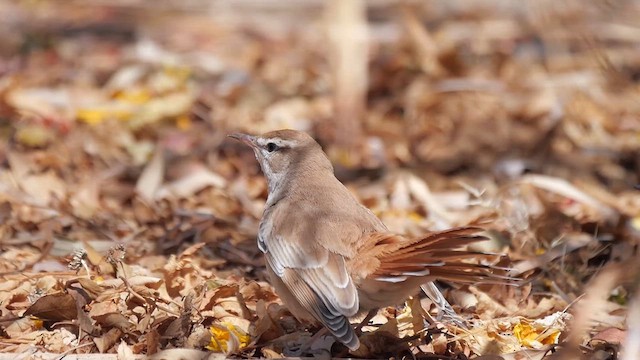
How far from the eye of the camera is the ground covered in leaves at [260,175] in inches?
183

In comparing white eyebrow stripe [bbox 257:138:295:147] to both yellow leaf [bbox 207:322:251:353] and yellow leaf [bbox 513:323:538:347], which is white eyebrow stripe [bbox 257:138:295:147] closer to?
yellow leaf [bbox 207:322:251:353]

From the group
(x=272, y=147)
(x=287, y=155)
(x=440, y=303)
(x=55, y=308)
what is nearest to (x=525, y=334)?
(x=440, y=303)

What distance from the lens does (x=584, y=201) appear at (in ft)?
21.6

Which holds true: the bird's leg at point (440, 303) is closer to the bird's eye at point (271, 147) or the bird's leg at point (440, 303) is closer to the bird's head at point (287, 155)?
the bird's head at point (287, 155)

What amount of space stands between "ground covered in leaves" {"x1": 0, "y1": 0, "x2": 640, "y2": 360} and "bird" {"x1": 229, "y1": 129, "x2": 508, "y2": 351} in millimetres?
258

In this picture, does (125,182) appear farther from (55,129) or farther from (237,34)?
(237,34)

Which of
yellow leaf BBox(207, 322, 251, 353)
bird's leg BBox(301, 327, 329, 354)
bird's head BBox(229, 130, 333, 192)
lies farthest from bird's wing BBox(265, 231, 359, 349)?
bird's head BBox(229, 130, 333, 192)

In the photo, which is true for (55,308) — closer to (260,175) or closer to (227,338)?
(227,338)

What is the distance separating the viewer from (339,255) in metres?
4.57


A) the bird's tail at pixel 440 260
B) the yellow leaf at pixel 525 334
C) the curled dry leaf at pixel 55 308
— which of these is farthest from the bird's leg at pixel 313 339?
the curled dry leaf at pixel 55 308

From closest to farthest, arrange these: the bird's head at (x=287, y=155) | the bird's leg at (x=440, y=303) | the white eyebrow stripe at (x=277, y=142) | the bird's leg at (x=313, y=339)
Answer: the bird's leg at (x=313, y=339) → the bird's leg at (x=440, y=303) → the bird's head at (x=287, y=155) → the white eyebrow stripe at (x=277, y=142)

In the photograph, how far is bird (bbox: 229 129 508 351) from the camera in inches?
159

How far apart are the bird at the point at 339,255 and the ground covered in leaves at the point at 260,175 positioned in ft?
0.85

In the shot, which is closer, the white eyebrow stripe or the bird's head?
the bird's head
